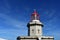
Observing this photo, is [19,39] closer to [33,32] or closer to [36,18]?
[33,32]

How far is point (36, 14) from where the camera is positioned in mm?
20281

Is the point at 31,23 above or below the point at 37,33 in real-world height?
above

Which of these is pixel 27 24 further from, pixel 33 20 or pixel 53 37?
pixel 53 37

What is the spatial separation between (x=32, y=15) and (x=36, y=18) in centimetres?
71

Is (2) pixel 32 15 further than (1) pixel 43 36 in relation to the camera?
Yes

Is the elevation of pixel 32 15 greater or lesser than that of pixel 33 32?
greater

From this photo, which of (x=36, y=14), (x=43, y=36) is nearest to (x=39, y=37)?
(x=43, y=36)

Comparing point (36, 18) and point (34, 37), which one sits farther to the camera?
point (36, 18)

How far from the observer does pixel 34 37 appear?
1847 centimetres

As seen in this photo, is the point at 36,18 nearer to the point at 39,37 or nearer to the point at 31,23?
the point at 31,23

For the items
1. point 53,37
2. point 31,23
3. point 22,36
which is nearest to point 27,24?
point 31,23

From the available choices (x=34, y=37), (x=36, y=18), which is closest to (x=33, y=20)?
(x=36, y=18)

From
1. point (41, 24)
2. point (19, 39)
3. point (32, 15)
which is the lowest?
point (19, 39)

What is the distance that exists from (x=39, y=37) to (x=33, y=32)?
1.31 metres
